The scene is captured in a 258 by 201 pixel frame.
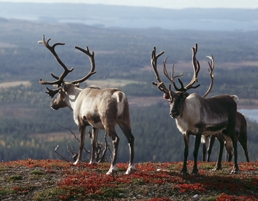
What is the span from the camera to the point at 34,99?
164m

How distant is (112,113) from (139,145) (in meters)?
81.7

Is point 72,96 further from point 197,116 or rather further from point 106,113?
point 197,116

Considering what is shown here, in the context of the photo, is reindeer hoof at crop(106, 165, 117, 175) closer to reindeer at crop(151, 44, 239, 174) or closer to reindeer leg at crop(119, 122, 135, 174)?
reindeer leg at crop(119, 122, 135, 174)

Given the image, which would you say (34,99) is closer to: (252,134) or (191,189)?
(252,134)

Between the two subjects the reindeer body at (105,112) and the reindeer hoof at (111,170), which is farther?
the reindeer body at (105,112)

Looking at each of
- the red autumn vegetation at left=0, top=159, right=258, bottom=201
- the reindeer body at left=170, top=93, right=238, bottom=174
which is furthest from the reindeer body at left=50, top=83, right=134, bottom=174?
the reindeer body at left=170, top=93, right=238, bottom=174

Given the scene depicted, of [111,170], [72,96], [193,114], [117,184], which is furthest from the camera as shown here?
[72,96]

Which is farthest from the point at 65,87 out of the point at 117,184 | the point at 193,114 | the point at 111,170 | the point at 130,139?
the point at 117,184

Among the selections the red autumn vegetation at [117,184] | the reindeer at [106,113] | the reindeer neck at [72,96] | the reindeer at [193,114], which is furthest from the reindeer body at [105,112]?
the reindeer at [193,114]

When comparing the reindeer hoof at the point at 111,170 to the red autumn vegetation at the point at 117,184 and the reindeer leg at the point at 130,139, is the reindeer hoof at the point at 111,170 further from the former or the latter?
the reindeer leg at the point at 130,139

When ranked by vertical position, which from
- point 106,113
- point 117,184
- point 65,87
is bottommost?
point 117,184

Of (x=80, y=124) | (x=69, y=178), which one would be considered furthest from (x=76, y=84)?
(x=69, y=178)

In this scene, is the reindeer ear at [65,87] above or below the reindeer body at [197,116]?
above

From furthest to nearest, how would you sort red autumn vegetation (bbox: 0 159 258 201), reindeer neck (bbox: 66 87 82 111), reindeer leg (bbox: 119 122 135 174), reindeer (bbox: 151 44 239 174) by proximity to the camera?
reindeer neck (bbox: 66 87 82 111) → reindeer leg (bbox: 119 122 135 174) → reindeer (bbox: 151 44 239 174) → red autumn vegetation (bbox: 0 159 258 201)
